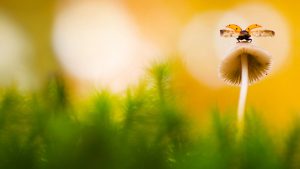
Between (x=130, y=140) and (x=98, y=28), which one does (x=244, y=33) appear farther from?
(x=98, y=28)

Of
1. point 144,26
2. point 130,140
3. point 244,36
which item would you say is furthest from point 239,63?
point 144,26

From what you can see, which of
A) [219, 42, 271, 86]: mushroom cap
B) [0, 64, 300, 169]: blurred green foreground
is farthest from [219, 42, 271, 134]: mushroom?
[0, 64, 300, 169]: blurred green foreground

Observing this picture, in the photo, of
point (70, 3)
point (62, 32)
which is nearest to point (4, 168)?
point (62, 32)

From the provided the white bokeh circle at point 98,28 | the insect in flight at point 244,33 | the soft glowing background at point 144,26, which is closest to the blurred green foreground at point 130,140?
the insect in flight at point 244,33

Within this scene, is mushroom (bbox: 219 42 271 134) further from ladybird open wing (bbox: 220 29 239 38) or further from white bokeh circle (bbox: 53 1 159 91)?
white bokeh circle (bbox: 53 1 159 91)

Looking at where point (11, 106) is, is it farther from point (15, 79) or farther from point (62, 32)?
point (62, 32)

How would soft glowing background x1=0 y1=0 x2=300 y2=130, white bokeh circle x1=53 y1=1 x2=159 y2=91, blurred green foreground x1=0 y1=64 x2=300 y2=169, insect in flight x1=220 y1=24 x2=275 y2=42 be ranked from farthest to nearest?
white bokeh circle x1=53 y1=1 x2=159 y2=91
soft glowing background x1=0 y1=0 x2=300 y2=130
insect in flight x1=220 y1=24 x2=275 y2=42
blurred green foreground x1=0 y1=64 x2=300 y2=169
